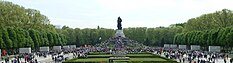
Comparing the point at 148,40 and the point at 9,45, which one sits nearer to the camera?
the point at 9,45

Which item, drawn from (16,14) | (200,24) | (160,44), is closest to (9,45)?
(16,14)

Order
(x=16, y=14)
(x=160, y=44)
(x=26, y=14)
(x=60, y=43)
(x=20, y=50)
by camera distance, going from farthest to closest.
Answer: (x=160, y=44), (x=60, y=43), (x=26, y=14), (x=16, y=14), (x=20, y=50)

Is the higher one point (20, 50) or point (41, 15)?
point (41, 15)

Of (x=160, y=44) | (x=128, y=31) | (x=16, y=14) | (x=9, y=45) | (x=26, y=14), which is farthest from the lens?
(x=128, y=31)

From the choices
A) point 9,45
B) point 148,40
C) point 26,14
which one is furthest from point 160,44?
point 9,45

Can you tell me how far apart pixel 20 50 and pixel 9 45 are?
5430 millimetres

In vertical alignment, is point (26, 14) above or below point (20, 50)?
above

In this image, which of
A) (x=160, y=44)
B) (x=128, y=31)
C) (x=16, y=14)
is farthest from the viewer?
(x=128, y=31)

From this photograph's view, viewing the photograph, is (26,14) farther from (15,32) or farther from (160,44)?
(160,44)

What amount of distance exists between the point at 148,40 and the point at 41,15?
5518cm

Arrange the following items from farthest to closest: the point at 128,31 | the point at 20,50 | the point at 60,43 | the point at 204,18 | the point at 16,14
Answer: the point at 128,31, the point at 60,43, the point at 204,18, the point at 16,14, the point at 20,50

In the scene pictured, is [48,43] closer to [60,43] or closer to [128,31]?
[60,43]

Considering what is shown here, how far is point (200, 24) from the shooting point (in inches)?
4466

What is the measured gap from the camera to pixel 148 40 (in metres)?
154
